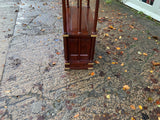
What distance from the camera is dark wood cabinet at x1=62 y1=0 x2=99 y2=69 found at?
1.97 meters

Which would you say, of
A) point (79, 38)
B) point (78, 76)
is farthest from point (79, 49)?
point (78, 76)

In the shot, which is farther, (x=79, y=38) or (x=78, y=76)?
(x=78, y=76)

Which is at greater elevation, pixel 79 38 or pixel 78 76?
pixel 79 38

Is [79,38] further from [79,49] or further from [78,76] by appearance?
[78,76]

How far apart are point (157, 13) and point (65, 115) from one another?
412 cm

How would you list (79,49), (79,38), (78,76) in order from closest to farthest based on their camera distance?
(79,38)
(79,49)
(78,76)

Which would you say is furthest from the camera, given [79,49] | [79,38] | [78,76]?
[78,76]

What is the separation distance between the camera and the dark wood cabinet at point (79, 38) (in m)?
1.97

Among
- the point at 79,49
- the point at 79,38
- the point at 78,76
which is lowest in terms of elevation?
the point at 78,76

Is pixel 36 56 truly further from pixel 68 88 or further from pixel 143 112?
pixel 143 112

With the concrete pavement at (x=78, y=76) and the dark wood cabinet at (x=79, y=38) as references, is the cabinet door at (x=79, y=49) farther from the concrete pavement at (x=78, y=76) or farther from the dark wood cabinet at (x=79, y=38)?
the concrete pavement at (x=78, y=76)

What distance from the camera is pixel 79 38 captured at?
2.07 metres

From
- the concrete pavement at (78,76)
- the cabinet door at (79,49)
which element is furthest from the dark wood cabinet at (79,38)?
the concrete pavement at (78,76)

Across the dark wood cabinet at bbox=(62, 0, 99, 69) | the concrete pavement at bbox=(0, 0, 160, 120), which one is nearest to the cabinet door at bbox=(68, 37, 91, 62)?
the dark wood cabinet at bbox=(62, 0, 99, 69)
